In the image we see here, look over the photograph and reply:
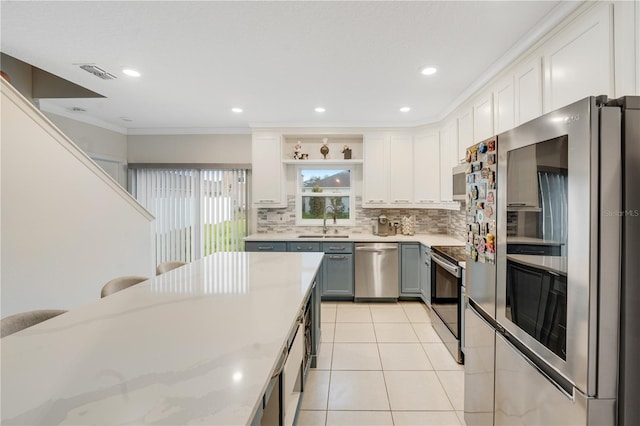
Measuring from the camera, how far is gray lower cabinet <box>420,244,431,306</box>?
11.7ft

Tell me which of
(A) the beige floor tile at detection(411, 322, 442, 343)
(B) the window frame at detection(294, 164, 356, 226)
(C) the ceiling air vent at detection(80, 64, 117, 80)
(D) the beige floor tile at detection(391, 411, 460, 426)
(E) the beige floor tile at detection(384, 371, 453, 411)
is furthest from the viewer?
(B) the window frame at detection(294, 164, 356, 226)

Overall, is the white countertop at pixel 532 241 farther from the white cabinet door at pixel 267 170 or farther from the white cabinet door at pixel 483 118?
the white cabinet door at pixel 267 170

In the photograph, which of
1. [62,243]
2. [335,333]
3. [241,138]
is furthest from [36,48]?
[335,333]

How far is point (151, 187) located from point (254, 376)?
4.82 meters

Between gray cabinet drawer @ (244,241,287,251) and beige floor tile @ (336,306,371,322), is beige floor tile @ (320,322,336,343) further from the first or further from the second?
gray cabinet drawer @ (244,241,287,251)

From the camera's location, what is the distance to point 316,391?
7.31 feet

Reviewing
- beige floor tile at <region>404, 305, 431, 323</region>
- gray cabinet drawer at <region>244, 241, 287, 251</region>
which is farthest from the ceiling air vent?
beige floor tile at <region>404, 305, 431, 323</region>

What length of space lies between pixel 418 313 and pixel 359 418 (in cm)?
204

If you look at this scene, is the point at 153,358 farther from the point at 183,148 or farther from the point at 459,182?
the point at 183,148

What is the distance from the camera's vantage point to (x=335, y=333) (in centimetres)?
320

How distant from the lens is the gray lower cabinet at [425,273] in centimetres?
358

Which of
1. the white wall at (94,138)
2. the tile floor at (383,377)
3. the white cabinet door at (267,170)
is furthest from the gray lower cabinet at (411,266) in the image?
the white wall at (94,138)

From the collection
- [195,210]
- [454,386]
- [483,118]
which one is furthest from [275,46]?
[195,210]

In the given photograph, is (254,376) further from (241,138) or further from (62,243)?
(241,138)
